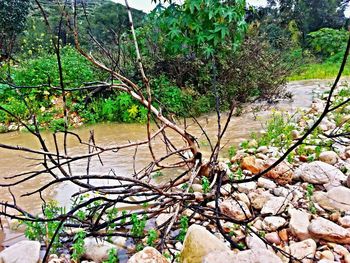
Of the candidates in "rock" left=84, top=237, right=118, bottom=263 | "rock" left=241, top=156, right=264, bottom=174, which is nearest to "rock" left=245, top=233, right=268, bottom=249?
"rock" left=84, top=237, right=118, bottom=263

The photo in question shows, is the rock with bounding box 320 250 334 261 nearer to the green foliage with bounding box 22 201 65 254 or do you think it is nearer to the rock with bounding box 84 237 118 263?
the rock with bounding box 84 237 118 263

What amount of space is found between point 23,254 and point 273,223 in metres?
1.29

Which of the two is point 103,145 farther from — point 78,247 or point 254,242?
point 254,242

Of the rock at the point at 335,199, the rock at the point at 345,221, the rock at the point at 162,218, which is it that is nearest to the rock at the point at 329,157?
the rock at the point at 335,199

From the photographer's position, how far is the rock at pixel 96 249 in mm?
1761

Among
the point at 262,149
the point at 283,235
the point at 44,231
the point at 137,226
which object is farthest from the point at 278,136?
the point at 44,231

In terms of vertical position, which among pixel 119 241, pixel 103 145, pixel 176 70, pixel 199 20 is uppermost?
pixel 199 20

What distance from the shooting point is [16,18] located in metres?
10.3

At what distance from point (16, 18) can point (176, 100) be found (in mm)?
7294

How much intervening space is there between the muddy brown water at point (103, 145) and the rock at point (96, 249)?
53 cm

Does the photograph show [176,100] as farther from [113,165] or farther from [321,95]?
[321,95]

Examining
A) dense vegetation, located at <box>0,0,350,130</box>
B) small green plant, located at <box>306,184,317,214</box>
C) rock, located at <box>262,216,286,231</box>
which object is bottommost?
rock, located at <box>262,216,286,231</box>

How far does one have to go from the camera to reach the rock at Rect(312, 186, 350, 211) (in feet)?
6.65

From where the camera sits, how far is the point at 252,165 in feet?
8.94
